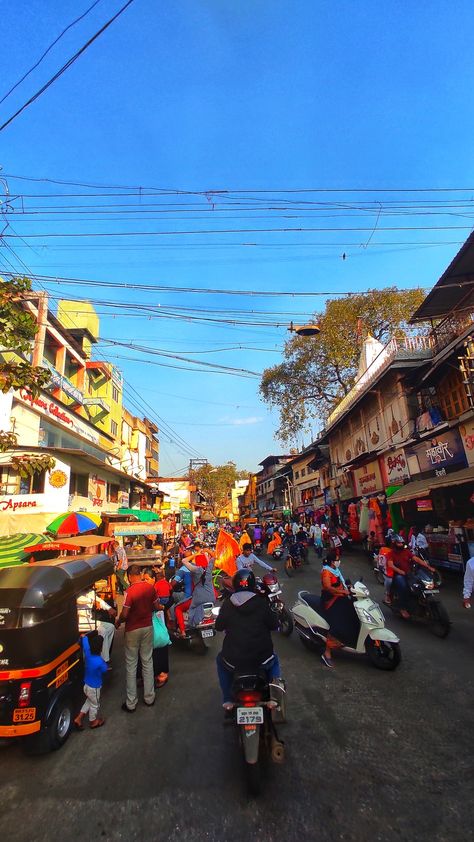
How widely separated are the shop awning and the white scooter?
680 cm

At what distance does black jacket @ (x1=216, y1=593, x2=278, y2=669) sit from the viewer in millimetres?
3578

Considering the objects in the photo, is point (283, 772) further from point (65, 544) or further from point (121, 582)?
point (121, 582)

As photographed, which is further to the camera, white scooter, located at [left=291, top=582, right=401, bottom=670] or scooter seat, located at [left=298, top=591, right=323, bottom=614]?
scooter seat, located at [left=298, top=591, right=323, bottom=614]

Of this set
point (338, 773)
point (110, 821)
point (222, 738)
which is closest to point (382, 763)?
point (338, 773)

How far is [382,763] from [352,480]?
23.4 meters

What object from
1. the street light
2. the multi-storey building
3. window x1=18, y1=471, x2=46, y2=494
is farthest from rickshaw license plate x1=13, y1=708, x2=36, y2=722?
window x1=18, y1=471, x2=46, y2=494

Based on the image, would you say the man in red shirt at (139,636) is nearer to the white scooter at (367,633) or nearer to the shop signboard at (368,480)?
the white scooter at (367,633)

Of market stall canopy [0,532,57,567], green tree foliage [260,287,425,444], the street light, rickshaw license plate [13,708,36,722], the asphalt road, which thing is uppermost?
green tree foliage [260,287,425,444]

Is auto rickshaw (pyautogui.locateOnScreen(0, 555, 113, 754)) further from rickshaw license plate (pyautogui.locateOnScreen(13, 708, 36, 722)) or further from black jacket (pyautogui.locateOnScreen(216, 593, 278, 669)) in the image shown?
black jacket (pyautogui.locateOnScreen(216, 593, 278, 669))

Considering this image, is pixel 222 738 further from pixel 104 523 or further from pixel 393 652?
pixel 104 523

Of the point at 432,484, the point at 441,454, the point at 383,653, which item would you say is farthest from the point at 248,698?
the point at 441,454

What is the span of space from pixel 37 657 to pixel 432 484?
39.8 ft

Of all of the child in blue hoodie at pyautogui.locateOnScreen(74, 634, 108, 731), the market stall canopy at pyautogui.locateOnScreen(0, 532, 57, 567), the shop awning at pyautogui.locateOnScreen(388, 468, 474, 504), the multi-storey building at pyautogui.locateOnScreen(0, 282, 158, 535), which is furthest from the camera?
the multi-storey building at pyautogui.locateOnScreen(0, 282, 158, 535)

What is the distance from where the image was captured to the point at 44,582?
4.48 meters
